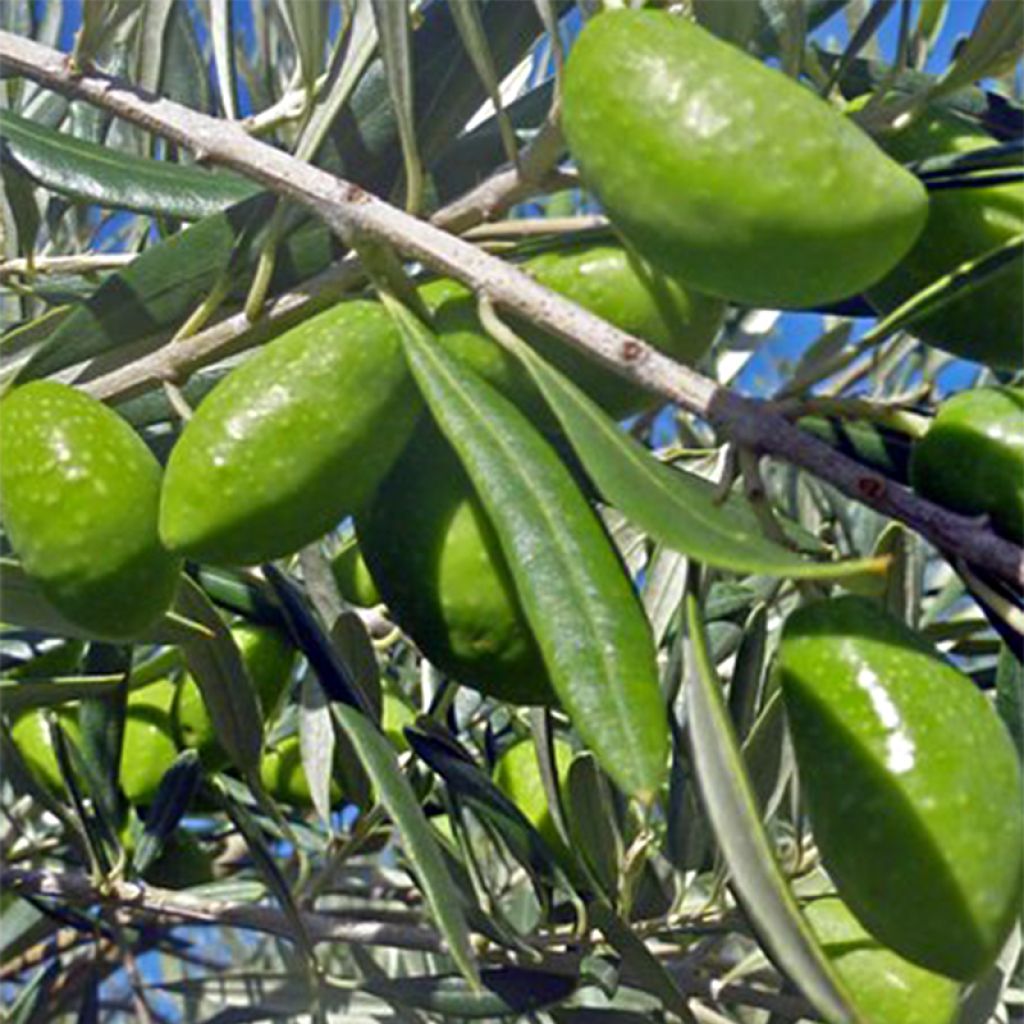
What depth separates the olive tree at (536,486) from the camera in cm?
92

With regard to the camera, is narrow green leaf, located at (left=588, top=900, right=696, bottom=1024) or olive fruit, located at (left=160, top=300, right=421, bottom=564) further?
narrow green leaf, located at (left=588, top=900, right=696, bottom=1024)

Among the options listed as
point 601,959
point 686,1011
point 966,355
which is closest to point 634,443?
point 966,355

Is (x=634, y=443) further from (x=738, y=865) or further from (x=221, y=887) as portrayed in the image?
(x=221, y=887)

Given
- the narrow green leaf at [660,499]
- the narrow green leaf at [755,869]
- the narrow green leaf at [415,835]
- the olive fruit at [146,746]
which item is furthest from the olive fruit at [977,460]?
the olive fruit at [146,746]

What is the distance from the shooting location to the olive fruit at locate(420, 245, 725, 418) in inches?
42.6

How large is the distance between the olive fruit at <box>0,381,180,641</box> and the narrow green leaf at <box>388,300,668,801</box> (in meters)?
0.19

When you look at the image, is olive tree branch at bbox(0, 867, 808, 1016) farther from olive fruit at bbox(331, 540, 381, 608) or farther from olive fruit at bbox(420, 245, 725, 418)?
olive fruit at bbox(420, 245, 725, 418)

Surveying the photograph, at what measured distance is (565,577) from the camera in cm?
92

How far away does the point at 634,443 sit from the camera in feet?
3.19

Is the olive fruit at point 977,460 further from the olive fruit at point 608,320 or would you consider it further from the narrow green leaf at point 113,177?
the narrow green leaf at point 113,177

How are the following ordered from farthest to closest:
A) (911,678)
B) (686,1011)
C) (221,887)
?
1. (221,887)
2. (686,1011)
3. (911,678)

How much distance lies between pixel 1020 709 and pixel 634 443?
395 mm

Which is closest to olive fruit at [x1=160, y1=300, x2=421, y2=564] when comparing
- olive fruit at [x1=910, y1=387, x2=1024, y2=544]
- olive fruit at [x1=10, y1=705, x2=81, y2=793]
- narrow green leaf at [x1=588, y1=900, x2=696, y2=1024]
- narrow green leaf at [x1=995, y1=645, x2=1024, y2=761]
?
olive fruit at [x1=910, y1=387, x2=1024, y2=544]

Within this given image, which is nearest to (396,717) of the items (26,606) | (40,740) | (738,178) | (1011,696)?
(40,740)
